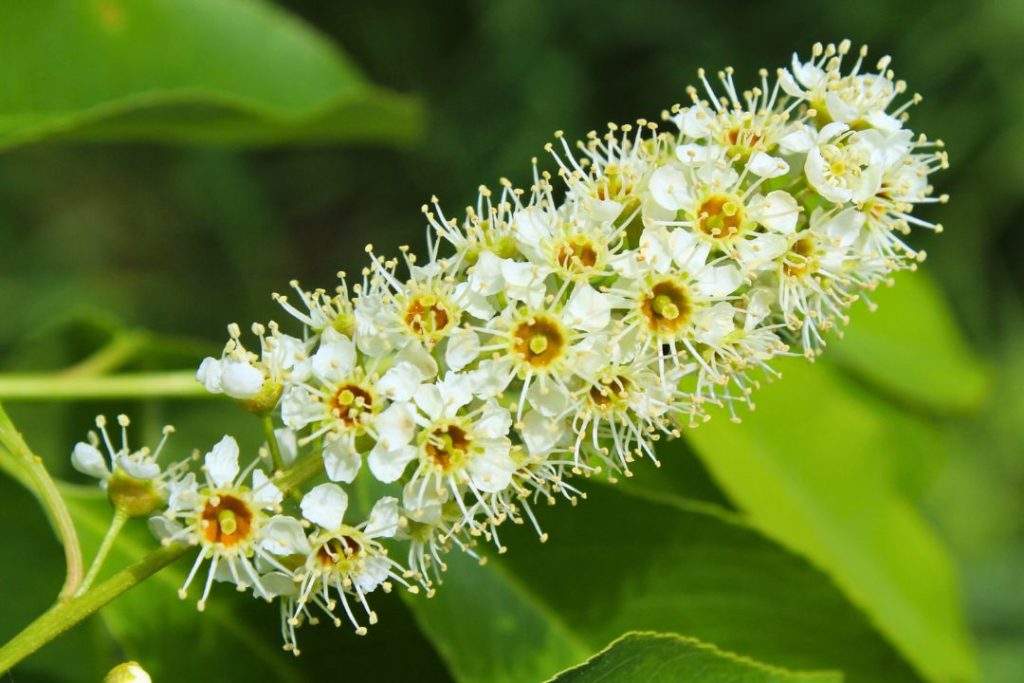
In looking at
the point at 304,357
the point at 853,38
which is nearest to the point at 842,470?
the point at 304,357

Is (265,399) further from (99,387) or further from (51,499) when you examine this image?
(99,387)

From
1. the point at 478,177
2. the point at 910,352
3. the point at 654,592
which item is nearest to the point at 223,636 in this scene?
the point at 654,592

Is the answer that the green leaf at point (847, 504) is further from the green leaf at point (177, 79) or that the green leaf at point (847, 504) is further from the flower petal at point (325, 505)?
the green leaf at point (177, 79)

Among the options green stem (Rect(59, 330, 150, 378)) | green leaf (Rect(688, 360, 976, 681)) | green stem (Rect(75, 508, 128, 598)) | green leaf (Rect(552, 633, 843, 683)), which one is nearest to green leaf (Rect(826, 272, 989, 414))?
green leaf (Rect(688, 360, 976, 681))

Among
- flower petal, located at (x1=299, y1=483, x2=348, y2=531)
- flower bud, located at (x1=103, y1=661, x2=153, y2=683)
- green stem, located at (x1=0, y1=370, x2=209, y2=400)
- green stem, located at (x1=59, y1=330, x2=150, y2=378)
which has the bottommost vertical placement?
flower bud, located at (x1=103, y1=661, x2=153, y2=683)

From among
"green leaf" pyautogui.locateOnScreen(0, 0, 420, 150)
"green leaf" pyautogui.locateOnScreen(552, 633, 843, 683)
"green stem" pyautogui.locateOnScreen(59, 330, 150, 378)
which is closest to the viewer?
"green leaf" pyautogui.locateOnScreen(552, 633, 843, 683)

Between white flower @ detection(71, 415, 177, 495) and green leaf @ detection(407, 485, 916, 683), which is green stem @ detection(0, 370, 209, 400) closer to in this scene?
white flower @ detection(71, 415, 177, 495)
